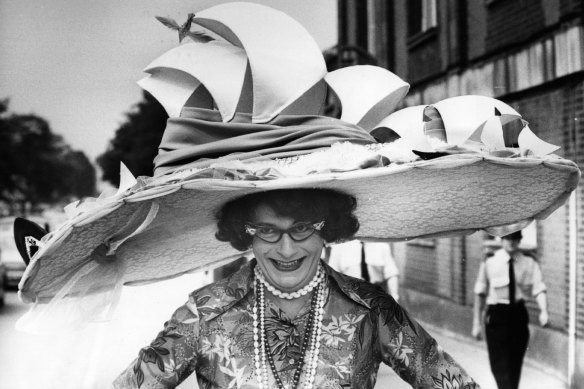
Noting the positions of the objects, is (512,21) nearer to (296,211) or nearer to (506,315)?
(506,315)

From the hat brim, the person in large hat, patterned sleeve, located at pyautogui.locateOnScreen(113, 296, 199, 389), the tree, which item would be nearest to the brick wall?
the tree

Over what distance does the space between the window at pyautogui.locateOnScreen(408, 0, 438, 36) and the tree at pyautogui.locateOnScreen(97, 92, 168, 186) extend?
3552 millimetres

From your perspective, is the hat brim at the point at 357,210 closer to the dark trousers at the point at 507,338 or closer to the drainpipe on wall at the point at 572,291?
the dark trousers at the point at 507,338

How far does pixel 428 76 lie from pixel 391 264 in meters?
2.78

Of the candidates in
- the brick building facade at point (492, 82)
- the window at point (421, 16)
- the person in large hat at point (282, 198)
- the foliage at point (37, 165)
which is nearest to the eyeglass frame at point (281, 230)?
the person in large hat at point (282, 198)

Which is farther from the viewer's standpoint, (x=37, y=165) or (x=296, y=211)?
(x=37, y=165)

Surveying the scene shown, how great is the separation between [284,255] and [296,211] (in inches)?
4.9

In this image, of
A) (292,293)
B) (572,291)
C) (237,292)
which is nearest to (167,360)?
(237,292)

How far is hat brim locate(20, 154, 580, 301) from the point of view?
2021 millimetres

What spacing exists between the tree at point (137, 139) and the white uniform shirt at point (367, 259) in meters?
1.86

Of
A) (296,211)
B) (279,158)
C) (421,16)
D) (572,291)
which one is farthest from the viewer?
(421,16)

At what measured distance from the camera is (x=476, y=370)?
7.31 meters

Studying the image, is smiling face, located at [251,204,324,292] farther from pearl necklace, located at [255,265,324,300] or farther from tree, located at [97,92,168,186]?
tree, located at [97,92,168,186]

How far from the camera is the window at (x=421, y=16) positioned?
9.29 meters
